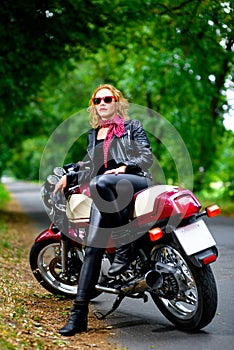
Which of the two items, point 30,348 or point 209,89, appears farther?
point 209,89

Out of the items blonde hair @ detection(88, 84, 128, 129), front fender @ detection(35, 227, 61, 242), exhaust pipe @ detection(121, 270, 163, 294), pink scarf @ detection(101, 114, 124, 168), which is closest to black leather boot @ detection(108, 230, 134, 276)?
exhaust pipe @ detection(121, 270, 163, 294)

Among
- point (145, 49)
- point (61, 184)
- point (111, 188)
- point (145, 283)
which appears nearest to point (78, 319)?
point (145, 283)

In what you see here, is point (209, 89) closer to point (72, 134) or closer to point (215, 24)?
point (215, 24)

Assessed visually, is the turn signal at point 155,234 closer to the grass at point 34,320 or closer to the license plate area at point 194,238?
the license plate area at point 194,238

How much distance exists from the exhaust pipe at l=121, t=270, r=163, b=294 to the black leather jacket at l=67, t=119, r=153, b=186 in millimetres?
852

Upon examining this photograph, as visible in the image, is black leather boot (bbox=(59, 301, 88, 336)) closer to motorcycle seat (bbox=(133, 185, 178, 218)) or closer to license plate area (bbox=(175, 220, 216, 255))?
motorcycle seat (bbox=(133, 185, 178, 218))

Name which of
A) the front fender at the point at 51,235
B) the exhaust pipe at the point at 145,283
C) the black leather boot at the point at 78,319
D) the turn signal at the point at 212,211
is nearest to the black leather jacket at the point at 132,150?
the turn signal at the point at 212,211

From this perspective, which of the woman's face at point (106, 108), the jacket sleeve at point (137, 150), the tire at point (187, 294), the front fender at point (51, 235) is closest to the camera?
the tire at point (187, 294)

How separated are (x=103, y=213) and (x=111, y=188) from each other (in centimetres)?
24

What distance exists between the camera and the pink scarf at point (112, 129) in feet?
16.5

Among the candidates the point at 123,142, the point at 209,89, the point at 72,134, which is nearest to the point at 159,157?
the point at 209,89

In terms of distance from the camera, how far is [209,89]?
1620cm

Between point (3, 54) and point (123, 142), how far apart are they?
34.7 ft

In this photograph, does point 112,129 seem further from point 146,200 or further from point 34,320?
point 34,320
